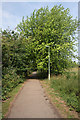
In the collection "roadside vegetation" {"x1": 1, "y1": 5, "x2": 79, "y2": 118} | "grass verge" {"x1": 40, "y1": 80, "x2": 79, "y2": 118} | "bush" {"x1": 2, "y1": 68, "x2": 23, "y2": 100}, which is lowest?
"grass verge" {"x1": 40, "y1": 80, "x2": 79, "y2": 118}

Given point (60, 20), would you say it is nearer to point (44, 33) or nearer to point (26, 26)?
point (44, 33)

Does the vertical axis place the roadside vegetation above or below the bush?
above

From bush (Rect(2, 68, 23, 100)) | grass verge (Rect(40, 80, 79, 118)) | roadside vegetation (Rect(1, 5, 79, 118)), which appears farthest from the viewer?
roadside vegetation (Rect(1, 5, 79, 118))

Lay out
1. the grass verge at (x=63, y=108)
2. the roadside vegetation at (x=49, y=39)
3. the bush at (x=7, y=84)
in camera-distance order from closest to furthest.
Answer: the grass verge at (x=63, y=108) → the bush at (x=7, y=84) → the roadside vegetation at (x=49, y=39)

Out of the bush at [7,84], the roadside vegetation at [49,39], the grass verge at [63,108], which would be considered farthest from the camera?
the roadside vegetation at [49,39]

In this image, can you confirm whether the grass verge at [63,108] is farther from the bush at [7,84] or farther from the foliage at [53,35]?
the foliage at [53,35]

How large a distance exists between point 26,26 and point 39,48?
14.7 feet

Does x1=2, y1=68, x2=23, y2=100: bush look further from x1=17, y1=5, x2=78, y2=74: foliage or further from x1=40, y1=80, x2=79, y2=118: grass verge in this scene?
x1=17, y1=5, x2=78, y2=74: foliage

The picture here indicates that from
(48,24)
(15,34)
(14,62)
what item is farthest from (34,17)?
(14,62)

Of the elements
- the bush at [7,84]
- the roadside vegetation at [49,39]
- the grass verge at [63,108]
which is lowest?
the grass verge at [63,108]

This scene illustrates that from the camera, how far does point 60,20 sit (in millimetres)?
18031

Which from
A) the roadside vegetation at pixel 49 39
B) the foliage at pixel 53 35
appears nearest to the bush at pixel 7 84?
the roadside vegetation at pixel 49 39

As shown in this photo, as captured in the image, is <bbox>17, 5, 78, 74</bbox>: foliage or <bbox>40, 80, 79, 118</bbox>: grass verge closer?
<bbox>40, 80, 79, 118</bbox>: grass verge

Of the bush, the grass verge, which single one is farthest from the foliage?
the grass verge
